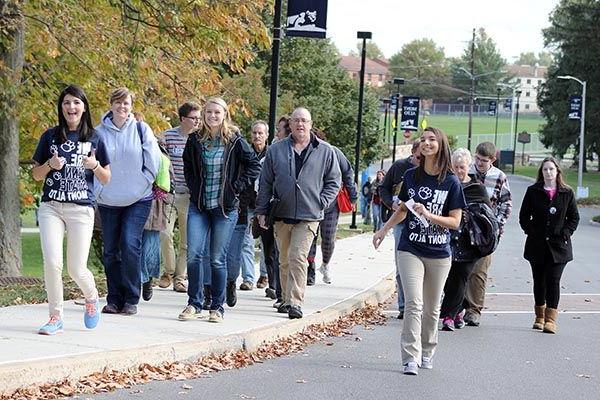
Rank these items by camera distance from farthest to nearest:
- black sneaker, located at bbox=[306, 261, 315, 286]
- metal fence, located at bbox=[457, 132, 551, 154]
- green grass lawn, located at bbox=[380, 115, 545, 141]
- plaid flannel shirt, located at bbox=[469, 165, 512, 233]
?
green grass lawn, located at bbox=[380, 115, 545, 141]
metal fence, located at bbox=[457, 132, 551, 154]
black sneaker, located at bbox=[306, 261, 315, 286]
plaid flannel shirt, located at bbox=[469, 165, 512, 233]

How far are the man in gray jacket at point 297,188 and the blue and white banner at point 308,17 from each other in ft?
19.7

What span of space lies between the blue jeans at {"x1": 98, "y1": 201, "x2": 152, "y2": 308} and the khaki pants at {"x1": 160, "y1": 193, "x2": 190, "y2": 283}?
1.86 m

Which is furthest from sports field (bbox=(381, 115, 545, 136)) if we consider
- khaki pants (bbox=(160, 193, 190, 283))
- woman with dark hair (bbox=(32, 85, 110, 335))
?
woman with dark hair (bbox=(32, 85, 110, 335))

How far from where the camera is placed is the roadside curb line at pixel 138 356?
7.85 m

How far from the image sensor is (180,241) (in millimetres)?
13859

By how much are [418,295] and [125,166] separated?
2872mm

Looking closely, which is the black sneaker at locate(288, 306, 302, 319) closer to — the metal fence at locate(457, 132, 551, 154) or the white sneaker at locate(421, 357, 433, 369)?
the white sneaker at locate(421, 357, 433, 369)

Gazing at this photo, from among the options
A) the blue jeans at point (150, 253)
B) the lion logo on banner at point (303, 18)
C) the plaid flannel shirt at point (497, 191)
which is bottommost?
the blue jeans at point (150, 253)

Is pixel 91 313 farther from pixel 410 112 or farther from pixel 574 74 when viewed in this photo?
pixel 574 74

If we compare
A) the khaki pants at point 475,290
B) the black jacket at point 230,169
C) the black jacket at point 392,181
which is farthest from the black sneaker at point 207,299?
the khaki pants at point 475,290

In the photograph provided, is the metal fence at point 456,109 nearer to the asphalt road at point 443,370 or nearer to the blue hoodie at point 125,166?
the asphalt road at point 443,370

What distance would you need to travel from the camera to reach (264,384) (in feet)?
29.2

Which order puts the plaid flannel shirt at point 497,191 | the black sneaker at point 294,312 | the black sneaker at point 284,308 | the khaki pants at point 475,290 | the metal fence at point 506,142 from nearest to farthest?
the black sneaker at point 294,312
the black sneaker at point 284,308
the plaid flannel shirt at point 497,191
the khaki pants at point 475,290
the metal fence at point 506,142

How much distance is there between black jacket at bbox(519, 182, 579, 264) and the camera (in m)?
13.0
